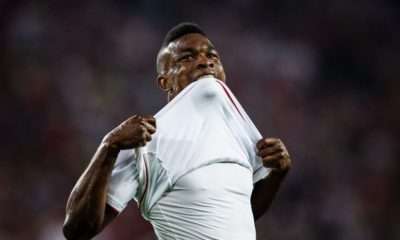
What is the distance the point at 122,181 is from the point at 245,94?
12.1 feet

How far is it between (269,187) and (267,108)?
3174 millimetres

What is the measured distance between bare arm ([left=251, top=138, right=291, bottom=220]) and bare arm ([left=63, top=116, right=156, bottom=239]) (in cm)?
48

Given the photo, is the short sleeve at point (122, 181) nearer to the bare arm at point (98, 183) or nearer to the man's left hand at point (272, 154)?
the bare arm at point (98, 183)

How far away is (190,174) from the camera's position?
1.85 metres

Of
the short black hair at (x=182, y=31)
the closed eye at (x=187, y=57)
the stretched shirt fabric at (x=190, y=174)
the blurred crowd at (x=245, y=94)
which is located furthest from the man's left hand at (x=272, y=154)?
the blurred crowd at (x=245, y=94)

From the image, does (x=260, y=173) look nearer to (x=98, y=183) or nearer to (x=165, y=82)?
(x=165, y=82)

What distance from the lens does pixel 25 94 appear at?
516 cm

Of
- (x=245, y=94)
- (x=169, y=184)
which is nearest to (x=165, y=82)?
(x=169, y=184)

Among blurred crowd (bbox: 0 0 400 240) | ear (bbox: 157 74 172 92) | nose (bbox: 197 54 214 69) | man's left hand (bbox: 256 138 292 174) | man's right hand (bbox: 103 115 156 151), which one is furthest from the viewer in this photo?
blurred crowd (bbox: 0 0 400 240)

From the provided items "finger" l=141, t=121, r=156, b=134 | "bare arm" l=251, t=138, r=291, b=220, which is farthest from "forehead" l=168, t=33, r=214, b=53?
"finger" l=141, t=121, r=156, b=134

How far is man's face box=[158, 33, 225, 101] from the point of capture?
7.31ft

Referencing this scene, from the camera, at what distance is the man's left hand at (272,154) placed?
213cm

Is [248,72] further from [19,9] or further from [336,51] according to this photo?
[19,9]

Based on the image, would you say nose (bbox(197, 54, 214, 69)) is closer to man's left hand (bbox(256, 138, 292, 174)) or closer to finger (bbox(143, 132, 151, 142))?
man's left hand (bbox(256, 138, 292, 174))
